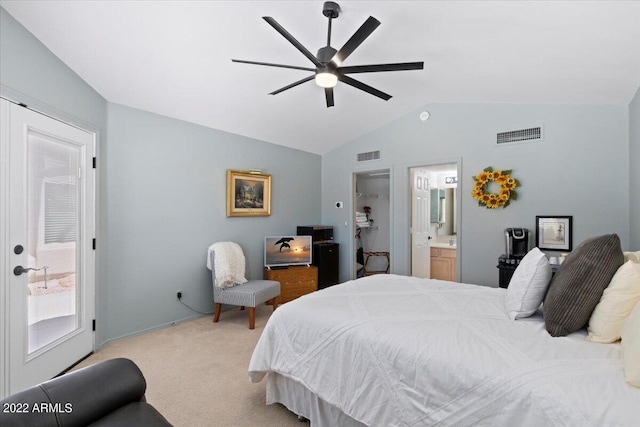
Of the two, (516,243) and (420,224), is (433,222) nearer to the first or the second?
(420,224)

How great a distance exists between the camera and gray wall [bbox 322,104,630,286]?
10.8 ft

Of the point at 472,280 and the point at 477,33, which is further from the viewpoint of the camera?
the point at 472,280

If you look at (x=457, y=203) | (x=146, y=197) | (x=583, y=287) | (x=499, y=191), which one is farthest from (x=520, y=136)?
(x=146, y=197)

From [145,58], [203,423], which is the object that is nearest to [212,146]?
[145,58]

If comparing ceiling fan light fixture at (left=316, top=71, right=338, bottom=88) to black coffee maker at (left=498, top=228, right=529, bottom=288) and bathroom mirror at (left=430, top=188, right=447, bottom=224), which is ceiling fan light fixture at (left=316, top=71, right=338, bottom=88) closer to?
black coffee maker at (left=498, top=228, right=529, bottom=288)

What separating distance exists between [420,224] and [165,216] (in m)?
3.69

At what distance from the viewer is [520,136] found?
3775 millimetres

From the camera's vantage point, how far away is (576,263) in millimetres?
1561

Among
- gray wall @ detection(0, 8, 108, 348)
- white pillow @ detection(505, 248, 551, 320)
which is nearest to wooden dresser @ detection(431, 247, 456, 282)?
white pillow @ detection(505, 248, 551, 320)

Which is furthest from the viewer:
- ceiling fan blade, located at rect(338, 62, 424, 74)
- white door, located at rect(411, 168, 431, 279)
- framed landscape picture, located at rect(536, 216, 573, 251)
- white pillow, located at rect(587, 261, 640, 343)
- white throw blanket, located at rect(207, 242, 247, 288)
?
white door, located at rect(411, 168, 431, 279)

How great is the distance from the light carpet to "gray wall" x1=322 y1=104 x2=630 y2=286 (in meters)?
2.71

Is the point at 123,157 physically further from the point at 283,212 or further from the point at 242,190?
the point at 283,212

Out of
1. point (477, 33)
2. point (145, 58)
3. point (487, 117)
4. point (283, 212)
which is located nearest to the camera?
point (477, 33)

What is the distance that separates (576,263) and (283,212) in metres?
4.06
